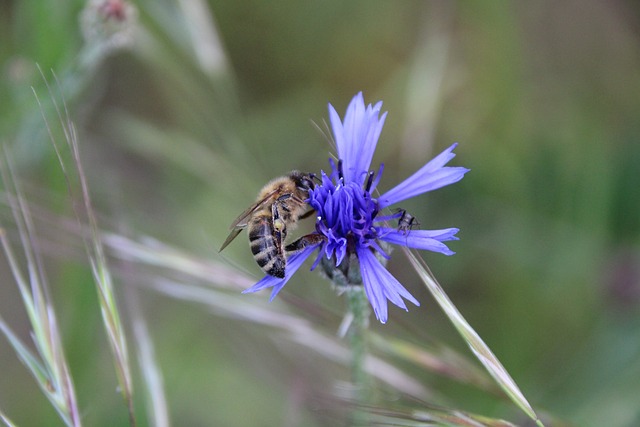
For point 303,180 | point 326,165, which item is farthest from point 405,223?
point 326,165

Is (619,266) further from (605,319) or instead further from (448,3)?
(448,3)

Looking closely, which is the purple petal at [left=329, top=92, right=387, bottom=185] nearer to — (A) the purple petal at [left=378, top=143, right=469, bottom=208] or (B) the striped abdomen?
(A) the purple petal at [left=378, top=143, right=469, bottom=208]

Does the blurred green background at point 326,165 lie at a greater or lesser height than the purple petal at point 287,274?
greater

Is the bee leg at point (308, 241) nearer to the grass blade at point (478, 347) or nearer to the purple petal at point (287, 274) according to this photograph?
the purple petal at point (287, 274)

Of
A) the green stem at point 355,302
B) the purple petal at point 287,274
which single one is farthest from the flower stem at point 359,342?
the purple petal at point 287,274

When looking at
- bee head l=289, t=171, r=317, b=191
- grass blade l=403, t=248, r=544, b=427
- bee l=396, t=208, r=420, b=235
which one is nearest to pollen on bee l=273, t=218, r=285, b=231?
bee head l=289, t=171, r=317, b=191

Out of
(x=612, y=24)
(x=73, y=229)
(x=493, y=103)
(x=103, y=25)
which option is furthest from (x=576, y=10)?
(x=73, y=229)
